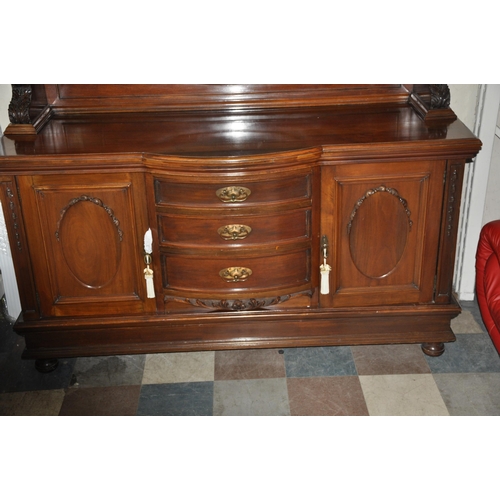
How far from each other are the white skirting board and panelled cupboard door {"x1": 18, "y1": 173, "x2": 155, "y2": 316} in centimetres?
44

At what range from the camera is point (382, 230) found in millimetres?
2342

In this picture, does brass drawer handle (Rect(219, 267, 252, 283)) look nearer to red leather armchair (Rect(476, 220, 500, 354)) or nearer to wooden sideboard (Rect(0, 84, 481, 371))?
wooden sideboard (Rect(0, 84, 481, 371))

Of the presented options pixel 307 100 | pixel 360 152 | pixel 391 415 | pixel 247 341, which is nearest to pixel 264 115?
pixel 307 100

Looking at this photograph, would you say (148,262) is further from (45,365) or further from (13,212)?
(45,365)

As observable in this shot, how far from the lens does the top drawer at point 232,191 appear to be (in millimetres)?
2211

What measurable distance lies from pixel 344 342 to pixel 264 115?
901 millimetres

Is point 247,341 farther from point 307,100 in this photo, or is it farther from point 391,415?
point 307,100

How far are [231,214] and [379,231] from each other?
524mm

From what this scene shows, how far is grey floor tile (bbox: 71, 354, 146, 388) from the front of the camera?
8.29 ft

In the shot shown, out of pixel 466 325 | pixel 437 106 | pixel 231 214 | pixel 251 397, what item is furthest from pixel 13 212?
pixel 466 325

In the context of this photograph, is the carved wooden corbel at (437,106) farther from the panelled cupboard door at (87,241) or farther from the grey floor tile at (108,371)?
the grey floor tile at (108,371)

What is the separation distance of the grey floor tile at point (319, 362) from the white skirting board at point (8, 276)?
1175mm

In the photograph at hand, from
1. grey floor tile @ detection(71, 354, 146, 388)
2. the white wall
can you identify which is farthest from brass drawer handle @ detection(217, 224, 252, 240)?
the white wall

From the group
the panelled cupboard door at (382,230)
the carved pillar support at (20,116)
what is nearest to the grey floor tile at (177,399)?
the panelled cupboard door at (382,230)
